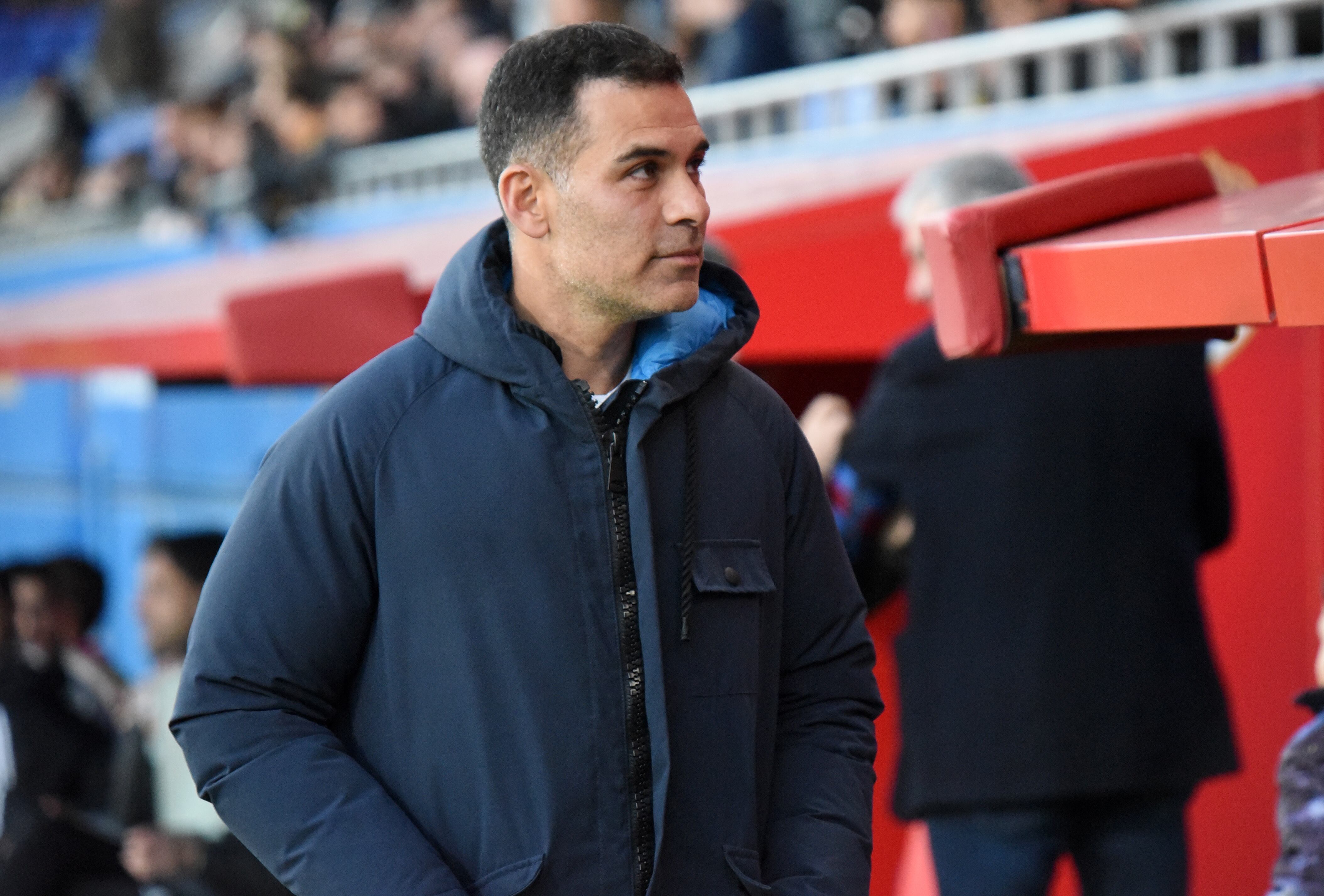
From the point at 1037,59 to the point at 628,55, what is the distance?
12.5ft

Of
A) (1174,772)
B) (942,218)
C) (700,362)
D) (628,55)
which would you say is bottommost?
(1174,772)

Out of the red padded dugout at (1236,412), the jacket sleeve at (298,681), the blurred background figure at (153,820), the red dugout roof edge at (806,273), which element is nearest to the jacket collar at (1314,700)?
the jacket sleeve at (298,681)

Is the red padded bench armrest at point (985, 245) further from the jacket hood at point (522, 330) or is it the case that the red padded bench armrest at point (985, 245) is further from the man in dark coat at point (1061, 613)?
the man in dark coat at point (1061, 613)

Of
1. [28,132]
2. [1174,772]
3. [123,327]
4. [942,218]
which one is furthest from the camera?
[28,132]

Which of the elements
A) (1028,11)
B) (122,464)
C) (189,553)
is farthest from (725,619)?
(122,464)

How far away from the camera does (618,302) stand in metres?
1.56

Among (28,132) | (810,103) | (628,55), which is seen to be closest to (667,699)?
(628,55)

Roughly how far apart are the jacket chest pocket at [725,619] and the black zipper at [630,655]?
6 centimetres

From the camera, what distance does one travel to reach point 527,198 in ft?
5.17

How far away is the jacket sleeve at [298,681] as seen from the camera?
143cm

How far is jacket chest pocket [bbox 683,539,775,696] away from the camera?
155 cm

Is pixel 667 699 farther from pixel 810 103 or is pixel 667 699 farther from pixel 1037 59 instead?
pixel 810 103

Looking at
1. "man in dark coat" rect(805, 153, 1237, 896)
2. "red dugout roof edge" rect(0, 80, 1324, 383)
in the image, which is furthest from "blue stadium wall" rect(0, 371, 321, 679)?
"man in dark coat" rect(805, 153, 1237, 896)

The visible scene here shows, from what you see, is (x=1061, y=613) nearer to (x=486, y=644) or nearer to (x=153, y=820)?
(x=486, y=644)
